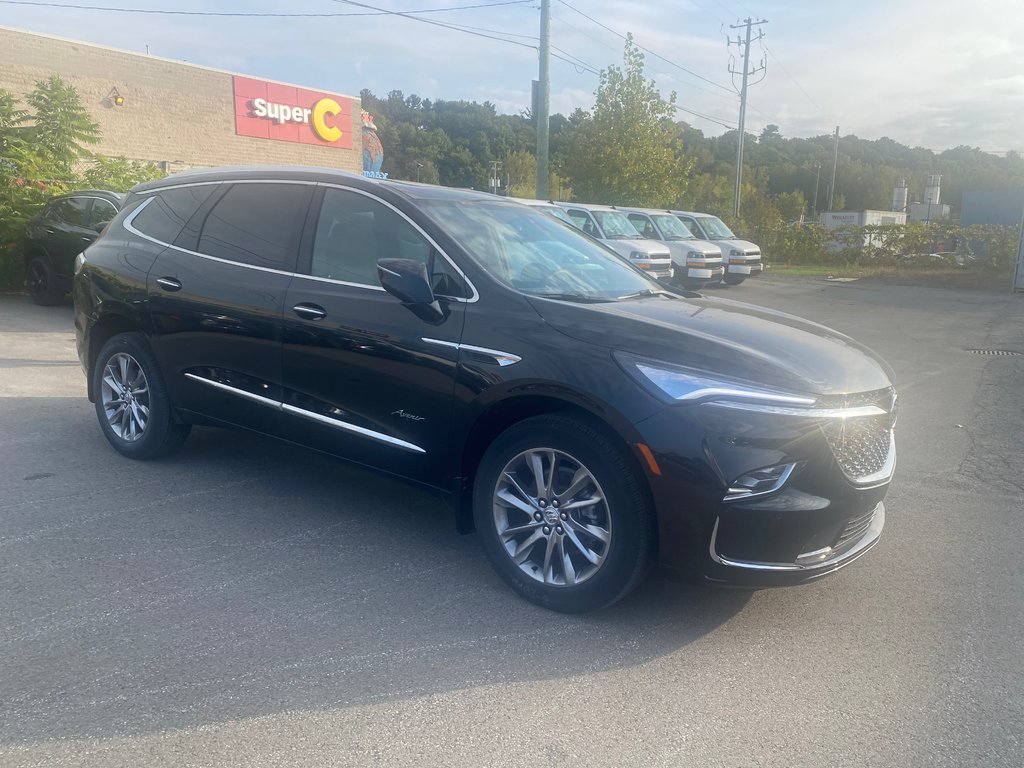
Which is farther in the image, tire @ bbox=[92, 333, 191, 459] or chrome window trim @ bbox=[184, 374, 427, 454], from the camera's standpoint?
tire @ bbox=[92, 333, 191, 459]

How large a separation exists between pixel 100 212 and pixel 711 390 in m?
10.6

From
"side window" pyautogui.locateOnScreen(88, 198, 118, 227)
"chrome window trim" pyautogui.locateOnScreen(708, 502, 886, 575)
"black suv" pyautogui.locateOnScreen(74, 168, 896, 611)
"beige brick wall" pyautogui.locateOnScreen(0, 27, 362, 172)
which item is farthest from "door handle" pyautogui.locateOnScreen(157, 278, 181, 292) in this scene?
"beige brick wall" pyautogui.locateOnScreen(0, 27, 362, 172)

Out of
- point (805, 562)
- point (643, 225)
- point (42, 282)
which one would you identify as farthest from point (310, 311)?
point (643, 225)

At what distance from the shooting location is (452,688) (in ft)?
10.4

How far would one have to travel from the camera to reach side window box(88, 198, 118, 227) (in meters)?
11.4

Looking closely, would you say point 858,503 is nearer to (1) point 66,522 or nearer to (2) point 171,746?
(2) point 171,746

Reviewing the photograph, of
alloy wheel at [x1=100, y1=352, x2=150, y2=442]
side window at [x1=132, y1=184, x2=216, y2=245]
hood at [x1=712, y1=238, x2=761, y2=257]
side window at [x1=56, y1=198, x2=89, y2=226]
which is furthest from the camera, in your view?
hood at [x1=712, y1=238, x2=761, y2=257]

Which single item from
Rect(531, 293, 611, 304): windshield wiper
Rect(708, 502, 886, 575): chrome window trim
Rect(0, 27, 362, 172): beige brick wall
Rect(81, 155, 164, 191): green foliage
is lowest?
Rect(708, 502, 886, 575): chrome window trim

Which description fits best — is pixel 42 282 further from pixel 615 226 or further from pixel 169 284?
pixel 615 226

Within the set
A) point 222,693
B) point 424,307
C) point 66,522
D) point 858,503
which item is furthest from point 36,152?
point 858,503

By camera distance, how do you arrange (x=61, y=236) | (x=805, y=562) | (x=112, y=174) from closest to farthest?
(x=805, y=562) < (x=61, y=236) < (x=112, y=174)

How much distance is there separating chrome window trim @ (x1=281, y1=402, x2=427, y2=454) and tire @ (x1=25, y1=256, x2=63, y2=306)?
954 cm

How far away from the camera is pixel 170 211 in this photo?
5.52 m

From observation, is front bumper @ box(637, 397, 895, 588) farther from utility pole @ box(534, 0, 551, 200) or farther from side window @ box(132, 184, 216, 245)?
utility pole @ box(534, 0, 551, 200)
